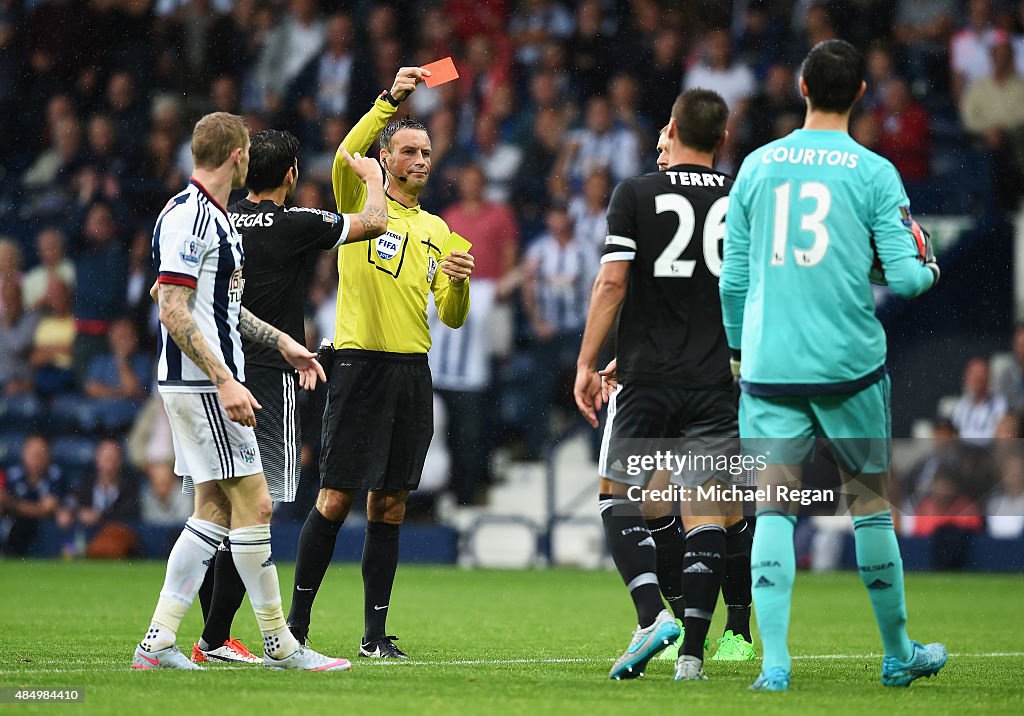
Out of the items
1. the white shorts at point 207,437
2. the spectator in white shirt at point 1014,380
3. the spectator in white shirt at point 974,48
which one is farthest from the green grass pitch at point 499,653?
the spectator in white shirt at point 974,48

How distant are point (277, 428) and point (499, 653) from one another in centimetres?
150

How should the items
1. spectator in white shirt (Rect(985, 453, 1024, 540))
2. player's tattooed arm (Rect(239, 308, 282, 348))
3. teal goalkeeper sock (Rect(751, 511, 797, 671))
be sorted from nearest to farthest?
1. teal goalkeeper sock (Rect(751, 511, 797, 671))
2. player's tattooed arm (Rect(239, 308, 282, 348))
3. spectator in white shirt (Rect(985, 453, 1024, 540))

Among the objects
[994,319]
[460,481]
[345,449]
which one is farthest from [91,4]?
[345,449]

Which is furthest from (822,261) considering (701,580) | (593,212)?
(593,212)

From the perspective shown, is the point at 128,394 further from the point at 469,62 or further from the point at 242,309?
the point at 242,309

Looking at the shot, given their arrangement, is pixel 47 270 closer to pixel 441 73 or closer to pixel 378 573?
pixel 378 573

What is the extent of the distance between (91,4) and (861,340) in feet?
49.1

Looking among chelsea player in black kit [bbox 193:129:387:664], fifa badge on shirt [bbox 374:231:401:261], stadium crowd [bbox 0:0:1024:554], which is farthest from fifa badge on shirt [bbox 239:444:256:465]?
stadium crowd [bbox 0:0:1024:554]

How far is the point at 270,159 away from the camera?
6.83m

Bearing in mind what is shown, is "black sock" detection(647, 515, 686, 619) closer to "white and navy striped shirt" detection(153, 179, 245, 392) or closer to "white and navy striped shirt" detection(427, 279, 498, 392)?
"white and navy striped shirt" detection(153, 179, 245, 392)

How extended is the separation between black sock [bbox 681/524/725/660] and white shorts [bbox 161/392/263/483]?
1792mm

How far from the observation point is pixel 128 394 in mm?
14898

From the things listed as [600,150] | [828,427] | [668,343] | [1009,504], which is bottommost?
[1009,504]

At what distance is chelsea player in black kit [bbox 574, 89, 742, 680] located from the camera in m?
5.93
